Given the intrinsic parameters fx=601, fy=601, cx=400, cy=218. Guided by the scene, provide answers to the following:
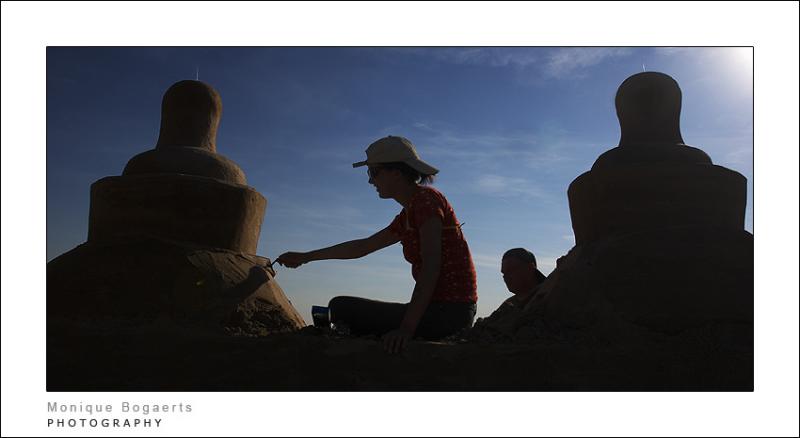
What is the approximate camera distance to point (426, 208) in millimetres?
2918

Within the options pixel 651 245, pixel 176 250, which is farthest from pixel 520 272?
pixel 176 250

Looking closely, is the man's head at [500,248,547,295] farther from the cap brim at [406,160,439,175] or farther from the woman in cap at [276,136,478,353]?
the cap brim at [406,160,439,175]

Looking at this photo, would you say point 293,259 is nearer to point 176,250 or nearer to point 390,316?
point 390,316

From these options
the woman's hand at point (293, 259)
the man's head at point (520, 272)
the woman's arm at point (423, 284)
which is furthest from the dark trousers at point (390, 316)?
the man's head at point (520, 272)

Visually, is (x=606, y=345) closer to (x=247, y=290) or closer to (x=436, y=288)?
(x=436, y=288)

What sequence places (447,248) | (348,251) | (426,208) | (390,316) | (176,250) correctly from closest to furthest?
(426,208) < (447,248) < (390,316) < (348,251) < (176,250)

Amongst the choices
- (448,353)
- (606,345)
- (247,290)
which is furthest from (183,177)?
(606,345)

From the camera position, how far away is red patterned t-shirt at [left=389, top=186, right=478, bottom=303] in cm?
295

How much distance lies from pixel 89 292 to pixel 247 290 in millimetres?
928

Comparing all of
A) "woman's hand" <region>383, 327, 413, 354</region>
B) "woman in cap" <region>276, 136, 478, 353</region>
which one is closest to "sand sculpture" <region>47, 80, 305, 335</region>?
"woman in cap" <region>276, 136, 478, 353</region>

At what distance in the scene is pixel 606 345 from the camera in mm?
3072

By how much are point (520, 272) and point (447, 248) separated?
1.90 metres

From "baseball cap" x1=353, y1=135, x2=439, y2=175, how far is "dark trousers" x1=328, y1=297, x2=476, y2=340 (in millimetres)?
696

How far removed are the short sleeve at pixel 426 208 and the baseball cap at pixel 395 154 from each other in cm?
19
